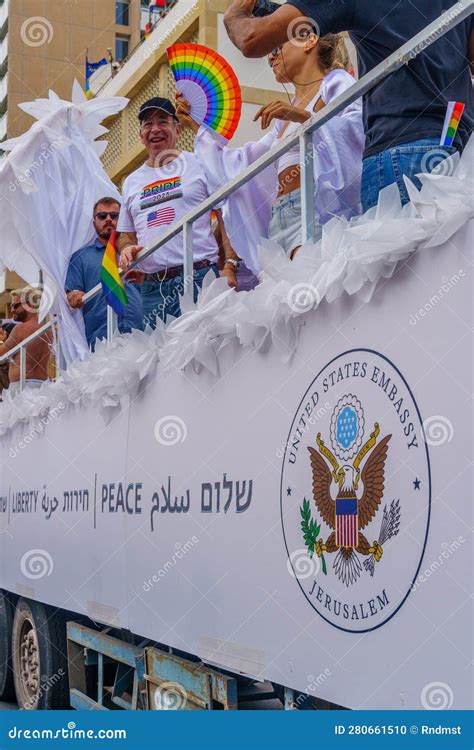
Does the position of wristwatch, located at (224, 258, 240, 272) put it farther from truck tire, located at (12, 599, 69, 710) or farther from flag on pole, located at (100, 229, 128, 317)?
truck tire, located at (12, 599, 69, 710)

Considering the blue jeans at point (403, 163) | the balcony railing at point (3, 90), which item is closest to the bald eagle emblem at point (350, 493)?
the blue jeans at point (403, 163)

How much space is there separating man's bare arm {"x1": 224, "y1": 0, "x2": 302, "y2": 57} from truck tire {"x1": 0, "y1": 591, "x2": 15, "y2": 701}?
212 inches

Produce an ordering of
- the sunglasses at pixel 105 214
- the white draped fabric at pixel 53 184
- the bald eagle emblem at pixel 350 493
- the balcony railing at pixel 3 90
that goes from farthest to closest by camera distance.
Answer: the balcony railing at pixel 3 90, the white draped fabric at pixel 53 184, the sunglasses at pixel 105 214, the bald eagle emblem at pixel 350 493

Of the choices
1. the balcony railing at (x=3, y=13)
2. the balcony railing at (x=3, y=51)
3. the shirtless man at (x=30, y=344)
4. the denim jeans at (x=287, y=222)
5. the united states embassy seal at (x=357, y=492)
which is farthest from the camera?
the balcony railing at (x=3, y=13)

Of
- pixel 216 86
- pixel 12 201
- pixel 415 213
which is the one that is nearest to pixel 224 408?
pixel 415 213

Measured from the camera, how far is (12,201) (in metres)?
7.41

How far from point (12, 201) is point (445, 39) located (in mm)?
4493

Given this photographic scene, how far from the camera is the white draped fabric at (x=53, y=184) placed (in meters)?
7.19

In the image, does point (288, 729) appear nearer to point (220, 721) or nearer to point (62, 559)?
point (220, 721)

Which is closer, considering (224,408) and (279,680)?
(279,680)

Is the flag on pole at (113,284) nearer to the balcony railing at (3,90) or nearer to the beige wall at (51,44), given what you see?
the beige wall at (51,44)

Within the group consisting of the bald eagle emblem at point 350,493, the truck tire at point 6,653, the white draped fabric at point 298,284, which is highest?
the white draped fabric at point 298,284

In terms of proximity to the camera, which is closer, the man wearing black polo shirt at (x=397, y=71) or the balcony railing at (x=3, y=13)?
the man wearing black polo shirt at (x=397, y=71)

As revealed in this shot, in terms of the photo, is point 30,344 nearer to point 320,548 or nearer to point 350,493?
point 320,548
